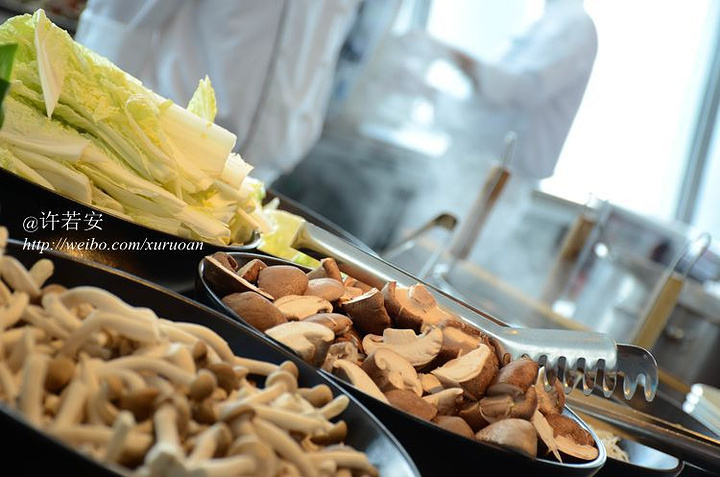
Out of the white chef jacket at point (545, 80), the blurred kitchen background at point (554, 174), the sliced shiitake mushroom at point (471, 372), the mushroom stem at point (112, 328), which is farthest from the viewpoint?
the white chef jacket at point (545, 80)

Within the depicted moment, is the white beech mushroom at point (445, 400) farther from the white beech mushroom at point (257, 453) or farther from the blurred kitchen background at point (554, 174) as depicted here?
the blurred kitchen background at point (554, 174)

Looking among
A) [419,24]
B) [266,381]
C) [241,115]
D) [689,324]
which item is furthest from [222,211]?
[419,24]

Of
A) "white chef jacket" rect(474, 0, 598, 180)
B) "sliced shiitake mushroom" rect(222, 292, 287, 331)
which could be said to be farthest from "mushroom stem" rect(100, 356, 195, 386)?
"white chef jacket" rect(474, 0, 598, 180)

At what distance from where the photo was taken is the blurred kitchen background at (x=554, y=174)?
3359 mm

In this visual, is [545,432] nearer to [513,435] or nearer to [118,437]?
[513,435]

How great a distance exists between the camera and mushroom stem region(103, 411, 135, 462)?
0.50 meters

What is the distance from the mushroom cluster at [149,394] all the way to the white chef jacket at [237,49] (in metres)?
2.21

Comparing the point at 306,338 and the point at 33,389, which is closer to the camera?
the point at 33,389

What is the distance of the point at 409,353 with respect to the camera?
87 cm

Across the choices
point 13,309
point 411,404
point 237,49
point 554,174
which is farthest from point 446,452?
point 554,174

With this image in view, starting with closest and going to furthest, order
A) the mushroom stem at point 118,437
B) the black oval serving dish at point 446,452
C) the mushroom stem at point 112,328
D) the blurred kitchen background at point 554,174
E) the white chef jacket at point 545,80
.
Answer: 1. the mushroom stem at point 118,437
2. the mushroom stem at point 112,328
3. the black oval serving dish at point 446,452
4. the blurred kitchen background at point 554,174
5. the white chef jacket at point 545,80

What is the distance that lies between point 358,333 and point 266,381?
0.26 metres

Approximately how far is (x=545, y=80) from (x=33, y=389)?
4619 millimetres

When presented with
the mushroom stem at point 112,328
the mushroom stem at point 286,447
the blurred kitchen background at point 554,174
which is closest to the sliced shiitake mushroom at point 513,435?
the mushroom stem at point 286,447
